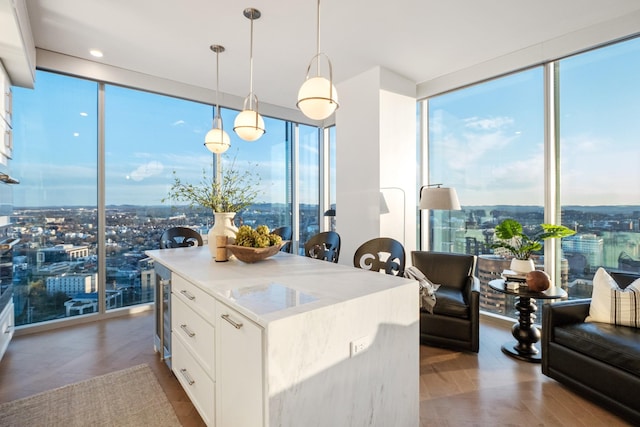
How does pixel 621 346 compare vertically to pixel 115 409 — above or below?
above

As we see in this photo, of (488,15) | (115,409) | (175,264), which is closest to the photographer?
(115,409)

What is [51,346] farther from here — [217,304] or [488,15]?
[488,15]

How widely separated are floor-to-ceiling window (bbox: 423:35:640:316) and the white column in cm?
56

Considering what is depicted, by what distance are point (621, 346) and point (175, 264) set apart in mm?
2964

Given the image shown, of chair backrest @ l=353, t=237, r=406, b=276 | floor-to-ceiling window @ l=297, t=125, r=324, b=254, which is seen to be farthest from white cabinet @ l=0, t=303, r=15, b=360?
floor-to-ceiling window @ l=297, t=125, r=324, b=254

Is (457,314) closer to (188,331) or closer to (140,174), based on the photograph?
(188,331)

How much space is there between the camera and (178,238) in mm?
3605

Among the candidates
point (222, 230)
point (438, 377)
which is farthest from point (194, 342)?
point (438, 377)

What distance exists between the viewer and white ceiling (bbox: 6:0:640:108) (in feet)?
8.93

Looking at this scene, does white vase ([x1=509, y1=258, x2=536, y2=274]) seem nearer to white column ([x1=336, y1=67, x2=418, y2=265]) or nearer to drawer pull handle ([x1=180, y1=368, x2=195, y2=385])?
white column ([x1=336, y1=67, x2=418, y2=265])

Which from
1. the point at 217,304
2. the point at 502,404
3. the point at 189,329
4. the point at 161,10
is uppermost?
the point at 161,10

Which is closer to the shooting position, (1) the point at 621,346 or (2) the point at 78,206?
(1) the point at 621,346

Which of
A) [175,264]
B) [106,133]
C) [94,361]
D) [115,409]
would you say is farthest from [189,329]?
[106,133]

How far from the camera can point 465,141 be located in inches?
162
